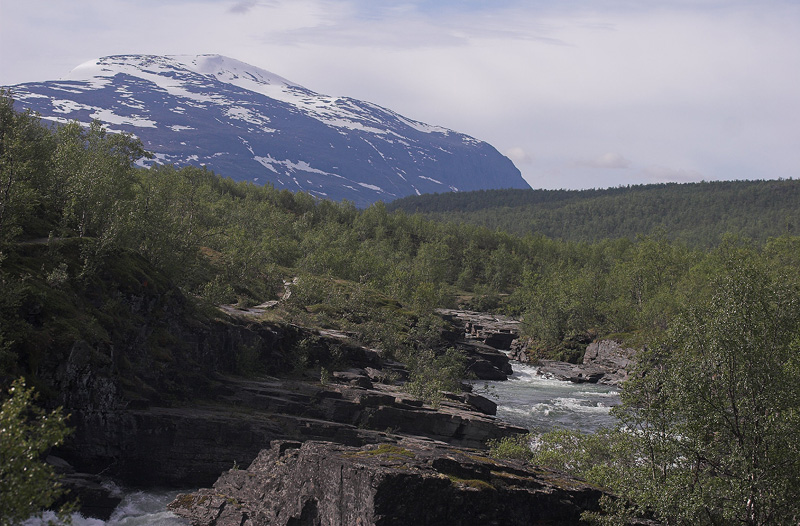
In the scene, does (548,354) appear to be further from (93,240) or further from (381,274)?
(93,240)

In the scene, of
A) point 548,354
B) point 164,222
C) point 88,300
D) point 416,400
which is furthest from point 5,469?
point 548,354

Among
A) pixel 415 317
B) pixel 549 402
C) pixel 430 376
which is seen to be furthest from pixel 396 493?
pixel 415 317

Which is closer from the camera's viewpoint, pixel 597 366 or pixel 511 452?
pixel 511 452

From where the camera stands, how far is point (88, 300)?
47156mm

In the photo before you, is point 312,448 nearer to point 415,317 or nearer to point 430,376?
point 430,376

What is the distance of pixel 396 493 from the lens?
30203 millimetres

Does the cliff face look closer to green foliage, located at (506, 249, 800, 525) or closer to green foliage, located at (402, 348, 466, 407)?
green foliage, located at (402, 348, 466, 407)

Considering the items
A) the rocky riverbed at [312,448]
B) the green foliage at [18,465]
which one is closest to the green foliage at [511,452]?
the rocky riverbed at [312,448]

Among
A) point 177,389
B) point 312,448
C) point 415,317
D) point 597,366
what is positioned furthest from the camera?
point 597,366

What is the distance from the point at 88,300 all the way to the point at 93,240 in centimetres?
537

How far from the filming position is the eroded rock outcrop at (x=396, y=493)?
99.8 feet

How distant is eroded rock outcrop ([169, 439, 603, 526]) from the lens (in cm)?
3041

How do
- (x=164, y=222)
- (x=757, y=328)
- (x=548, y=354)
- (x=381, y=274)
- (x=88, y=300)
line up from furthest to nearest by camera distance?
(x=381, y=274), (x=548, y=354), (x=164, y=222), (x=88, y=300), (x=757, y=328)

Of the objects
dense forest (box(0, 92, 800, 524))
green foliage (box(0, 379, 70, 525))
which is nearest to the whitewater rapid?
dense forest (box(0, 92, 800, 524))
